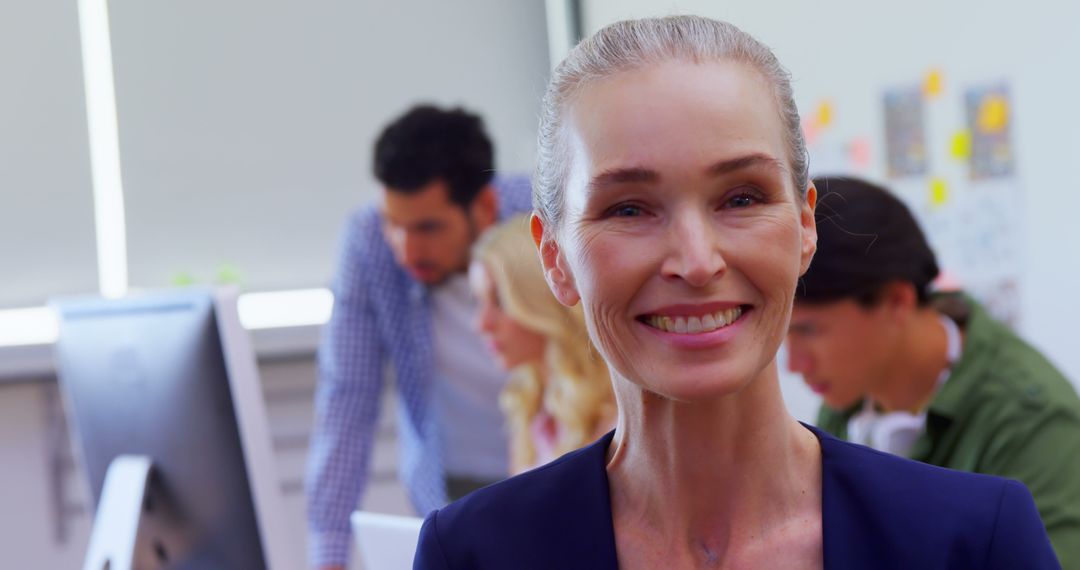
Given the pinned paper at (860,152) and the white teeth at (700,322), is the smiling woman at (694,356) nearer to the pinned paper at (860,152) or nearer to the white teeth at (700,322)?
the white teeth at (700,322)

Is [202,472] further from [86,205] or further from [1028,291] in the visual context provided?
[86,205]

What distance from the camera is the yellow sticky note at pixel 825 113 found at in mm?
3246

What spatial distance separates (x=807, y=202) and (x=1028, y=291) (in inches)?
85.0

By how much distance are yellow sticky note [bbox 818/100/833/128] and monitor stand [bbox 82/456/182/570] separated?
6.76 feet

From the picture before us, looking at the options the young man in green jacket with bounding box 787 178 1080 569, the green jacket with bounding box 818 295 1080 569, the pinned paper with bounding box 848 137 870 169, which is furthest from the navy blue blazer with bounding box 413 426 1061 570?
the pinned paper with bounding box 848 137 870 169

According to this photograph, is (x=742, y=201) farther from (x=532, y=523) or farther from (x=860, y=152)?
(x=860, y=152)

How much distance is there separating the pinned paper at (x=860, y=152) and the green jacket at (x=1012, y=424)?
1.44 metres

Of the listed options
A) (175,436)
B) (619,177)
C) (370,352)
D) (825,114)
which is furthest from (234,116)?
(619,177)

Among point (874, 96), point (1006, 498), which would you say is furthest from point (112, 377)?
point (874, 96)

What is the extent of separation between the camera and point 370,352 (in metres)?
3.00

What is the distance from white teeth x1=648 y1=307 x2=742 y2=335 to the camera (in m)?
0.84

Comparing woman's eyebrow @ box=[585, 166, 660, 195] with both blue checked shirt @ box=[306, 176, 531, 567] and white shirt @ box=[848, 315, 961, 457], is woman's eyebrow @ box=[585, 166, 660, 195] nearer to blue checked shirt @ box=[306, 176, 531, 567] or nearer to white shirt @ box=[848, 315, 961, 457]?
white shirt @ box=[848, 315, 961, 457]

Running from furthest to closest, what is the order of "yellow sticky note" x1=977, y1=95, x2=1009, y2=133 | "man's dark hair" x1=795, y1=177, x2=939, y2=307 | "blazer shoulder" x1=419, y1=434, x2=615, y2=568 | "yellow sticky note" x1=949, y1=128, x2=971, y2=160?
"yellow sticky note" x1=949, y1=128, x2=971, y2=160, "yellow sticky note" x1=977, y1=95, x2=1009, y2=133, "man's dark hair" x1=795, y1=177, x2=939, y2=307, "blazer shoulder" x1=419, y1=434, x2=615, y2=568

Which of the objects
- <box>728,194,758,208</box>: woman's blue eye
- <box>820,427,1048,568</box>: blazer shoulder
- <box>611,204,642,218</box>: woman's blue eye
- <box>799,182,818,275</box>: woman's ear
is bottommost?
<box>820,427,1048,568</box>: blazer shoulder
